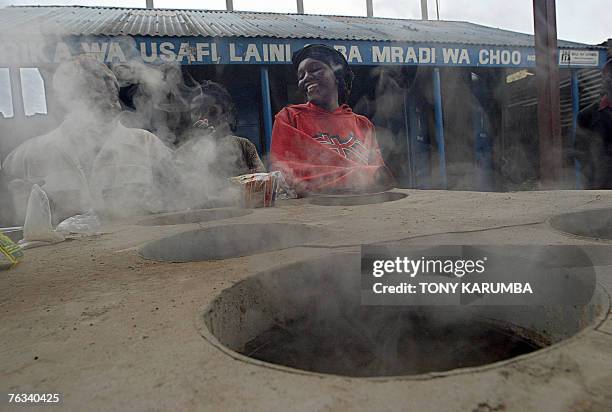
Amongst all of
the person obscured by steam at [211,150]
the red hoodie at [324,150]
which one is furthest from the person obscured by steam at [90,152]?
the red hoodie at [324,150]

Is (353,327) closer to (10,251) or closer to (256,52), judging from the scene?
(10,251)

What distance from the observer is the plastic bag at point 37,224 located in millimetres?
2250

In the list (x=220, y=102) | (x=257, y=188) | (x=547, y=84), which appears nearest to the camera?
(x=257, y=188)

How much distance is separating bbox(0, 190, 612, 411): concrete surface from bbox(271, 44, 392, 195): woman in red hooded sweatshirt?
2483 mm

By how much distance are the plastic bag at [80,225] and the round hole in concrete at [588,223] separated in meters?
2.76

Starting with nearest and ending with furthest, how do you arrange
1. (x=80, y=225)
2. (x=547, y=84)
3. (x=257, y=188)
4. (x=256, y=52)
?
(x=80, y=225) → (x=257, y=188) → (x=547, y=84) → (x=256, y=52)

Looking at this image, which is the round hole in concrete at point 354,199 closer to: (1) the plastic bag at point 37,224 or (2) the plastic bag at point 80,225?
(2) the plastic bag at point 80,225

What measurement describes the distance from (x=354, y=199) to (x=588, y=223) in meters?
1.82

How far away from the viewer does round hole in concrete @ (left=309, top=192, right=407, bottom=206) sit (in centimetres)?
372

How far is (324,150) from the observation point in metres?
4.91

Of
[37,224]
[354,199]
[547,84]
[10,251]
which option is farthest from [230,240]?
[547,84]

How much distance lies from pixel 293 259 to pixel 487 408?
3.73 ft

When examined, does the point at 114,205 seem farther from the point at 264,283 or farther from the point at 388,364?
the point at 388,364

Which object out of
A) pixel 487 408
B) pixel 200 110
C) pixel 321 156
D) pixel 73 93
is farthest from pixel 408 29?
pixel 487 408
